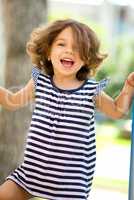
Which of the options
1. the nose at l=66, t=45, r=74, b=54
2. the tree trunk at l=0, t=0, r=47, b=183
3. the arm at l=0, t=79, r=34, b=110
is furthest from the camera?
the tree trunk at l=0, t=0, r=47, b=183

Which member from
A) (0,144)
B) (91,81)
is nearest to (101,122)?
(91,81)

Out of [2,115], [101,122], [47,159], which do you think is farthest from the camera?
[2,115]

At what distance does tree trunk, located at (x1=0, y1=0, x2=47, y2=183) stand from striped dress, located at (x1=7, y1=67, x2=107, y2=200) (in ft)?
1.16

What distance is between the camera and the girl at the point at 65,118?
1.43 m

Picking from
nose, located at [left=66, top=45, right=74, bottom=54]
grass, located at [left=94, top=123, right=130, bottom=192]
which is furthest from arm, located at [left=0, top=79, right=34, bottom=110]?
grass, located at [left=94, top=123, right=130, bottom=192]

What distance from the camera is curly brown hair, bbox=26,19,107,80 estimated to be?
4.69 feet

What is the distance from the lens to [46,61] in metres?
1.51

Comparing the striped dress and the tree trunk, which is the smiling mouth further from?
the tree trunk

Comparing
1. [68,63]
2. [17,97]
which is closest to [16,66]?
[17,97]

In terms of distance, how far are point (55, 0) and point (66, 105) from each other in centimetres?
53

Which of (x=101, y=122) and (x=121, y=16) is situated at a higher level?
(x=121, y=16)

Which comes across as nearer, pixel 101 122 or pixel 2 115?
pixel 101 122

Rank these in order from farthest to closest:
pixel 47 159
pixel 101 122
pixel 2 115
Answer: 1. pixel 2 115
2. pixel 101 122
3. pixel 47 159

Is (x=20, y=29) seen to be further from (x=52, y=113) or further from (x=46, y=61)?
(x=52, y=113)
